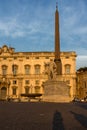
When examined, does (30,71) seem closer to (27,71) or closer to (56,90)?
(27,71)

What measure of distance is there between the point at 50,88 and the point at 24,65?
42.5 m

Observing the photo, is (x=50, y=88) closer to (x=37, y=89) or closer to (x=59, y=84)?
(x=59, y=84)

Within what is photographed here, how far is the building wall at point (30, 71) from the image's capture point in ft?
273

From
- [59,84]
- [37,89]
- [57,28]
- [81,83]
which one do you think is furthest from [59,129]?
[81,83]

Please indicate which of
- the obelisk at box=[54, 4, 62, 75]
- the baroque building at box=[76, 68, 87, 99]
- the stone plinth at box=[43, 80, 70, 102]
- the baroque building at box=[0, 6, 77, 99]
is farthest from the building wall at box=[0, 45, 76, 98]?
the stone plinth at box=[43, 80, 70, 102]

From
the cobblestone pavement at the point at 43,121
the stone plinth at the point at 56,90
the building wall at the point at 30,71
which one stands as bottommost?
the cobblestone pavement at the point at 43,121

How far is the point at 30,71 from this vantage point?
84.2 m

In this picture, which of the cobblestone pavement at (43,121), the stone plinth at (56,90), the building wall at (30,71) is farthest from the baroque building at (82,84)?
the cobblestone pavement at (43,121)

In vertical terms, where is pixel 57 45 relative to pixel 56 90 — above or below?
above

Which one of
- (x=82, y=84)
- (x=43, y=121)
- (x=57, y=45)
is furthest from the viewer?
(x=82, y=84)

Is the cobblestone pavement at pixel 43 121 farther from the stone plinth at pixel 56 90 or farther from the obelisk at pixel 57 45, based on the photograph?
the obelisk at pixel 57 45

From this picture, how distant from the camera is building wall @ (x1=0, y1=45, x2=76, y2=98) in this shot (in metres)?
83.1

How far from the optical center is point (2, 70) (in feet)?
279

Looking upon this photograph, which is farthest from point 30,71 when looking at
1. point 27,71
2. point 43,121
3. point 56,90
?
point 43,121
